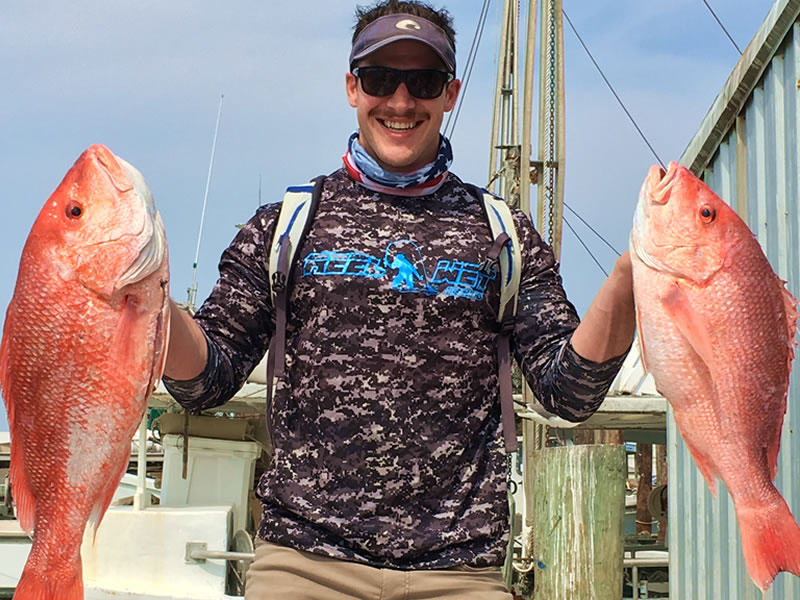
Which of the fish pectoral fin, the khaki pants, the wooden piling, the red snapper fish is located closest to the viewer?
the red snapper fish

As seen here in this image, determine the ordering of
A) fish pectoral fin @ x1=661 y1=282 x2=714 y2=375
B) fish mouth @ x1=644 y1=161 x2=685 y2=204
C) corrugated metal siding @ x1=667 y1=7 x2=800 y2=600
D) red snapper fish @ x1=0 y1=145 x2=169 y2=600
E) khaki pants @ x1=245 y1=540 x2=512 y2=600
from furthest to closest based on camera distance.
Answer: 1. corrugated metal siding @ x1=667 y1=7 x2=800 y2=600
2. khaki pants @ x1=245 y1=540 x2=512 y2=600
3. fish mouth @ x1=644 y1=161 x2=685 y2=204
4. fish pectoral fin @ x1=661 y1=282 x2=714 y2=375
5. red snapper fish @ x1=0 y1=145 x2=169 y2=600

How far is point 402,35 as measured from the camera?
9.36ft

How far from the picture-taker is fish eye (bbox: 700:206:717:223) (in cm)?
232

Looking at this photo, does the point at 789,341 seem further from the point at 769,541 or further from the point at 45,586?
the point at 45,586

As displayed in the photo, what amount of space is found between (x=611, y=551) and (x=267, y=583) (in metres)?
4.43

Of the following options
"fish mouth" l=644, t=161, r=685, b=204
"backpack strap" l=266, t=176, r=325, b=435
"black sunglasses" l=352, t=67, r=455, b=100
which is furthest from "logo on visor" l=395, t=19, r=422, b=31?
"fish mouth" l=644, t=161, r=685, b=204

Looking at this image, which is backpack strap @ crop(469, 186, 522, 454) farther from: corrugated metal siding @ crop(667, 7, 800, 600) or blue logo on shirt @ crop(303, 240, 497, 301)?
corrugated metal siding @ crop(667, 7, 800, 600)

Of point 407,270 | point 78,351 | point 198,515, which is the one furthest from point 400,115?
point 198,515

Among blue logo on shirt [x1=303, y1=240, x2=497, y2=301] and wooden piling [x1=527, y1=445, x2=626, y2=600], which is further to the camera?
wooden piling [x1=527, y1=445, x2=626, y2=600]

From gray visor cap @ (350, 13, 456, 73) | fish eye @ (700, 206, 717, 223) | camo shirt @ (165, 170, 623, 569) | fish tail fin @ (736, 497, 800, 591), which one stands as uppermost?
gray visor cap @ (350, 13, 456, 73)

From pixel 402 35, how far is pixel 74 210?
110 centimetres

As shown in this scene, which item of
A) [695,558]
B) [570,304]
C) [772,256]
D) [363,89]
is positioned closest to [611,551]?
[695,558]

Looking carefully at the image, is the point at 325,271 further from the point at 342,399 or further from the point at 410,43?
the point at 410,43

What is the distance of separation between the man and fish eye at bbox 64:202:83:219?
1.27 feet
